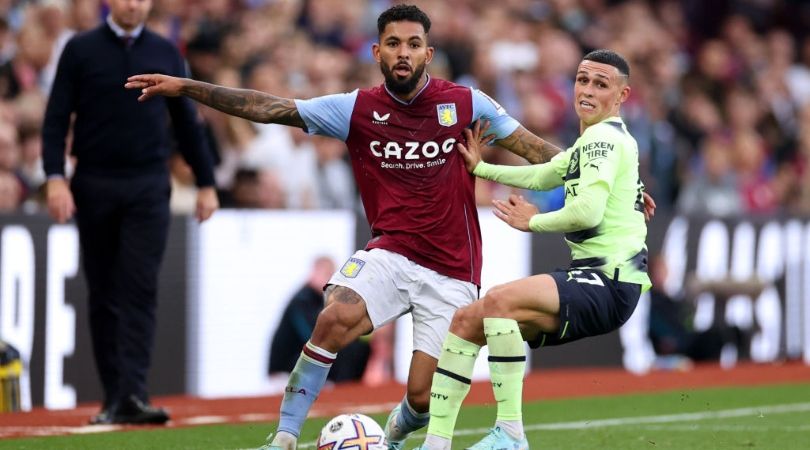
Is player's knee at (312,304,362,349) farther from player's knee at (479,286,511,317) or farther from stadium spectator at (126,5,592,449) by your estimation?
player's knee at (479,286,511,317)

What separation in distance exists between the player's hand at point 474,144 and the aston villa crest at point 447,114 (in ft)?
0.34

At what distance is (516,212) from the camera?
7.09m

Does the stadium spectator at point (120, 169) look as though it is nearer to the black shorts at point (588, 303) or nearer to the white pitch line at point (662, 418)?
the white pitch line at point (662, 418)

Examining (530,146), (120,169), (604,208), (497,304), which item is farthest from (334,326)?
(120,169)

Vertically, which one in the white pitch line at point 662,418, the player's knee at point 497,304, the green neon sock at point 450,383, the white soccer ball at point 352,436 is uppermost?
the player's knee at point 497,304

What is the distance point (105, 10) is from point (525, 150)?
218 inches

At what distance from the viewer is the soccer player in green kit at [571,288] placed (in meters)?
6.78

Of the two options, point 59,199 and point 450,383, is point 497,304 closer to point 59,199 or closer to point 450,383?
point 450,383

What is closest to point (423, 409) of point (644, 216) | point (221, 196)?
point (644, 216)

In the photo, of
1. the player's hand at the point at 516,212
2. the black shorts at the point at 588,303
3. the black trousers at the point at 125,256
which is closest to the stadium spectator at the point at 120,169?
the black trousers at the point at 125,256

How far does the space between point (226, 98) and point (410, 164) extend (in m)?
0.97

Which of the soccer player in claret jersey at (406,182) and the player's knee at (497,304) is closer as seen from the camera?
the player's knee at (497,304)

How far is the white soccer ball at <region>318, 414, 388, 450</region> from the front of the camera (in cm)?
676

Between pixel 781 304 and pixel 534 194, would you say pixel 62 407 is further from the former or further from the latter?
pixel 781 304
